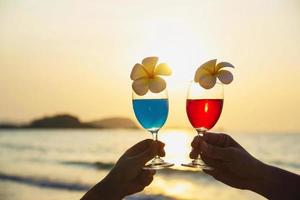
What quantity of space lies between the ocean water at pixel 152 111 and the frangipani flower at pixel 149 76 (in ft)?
0.20

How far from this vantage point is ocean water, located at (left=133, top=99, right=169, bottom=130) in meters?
1.64

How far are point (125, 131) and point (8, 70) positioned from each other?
8.90 ft

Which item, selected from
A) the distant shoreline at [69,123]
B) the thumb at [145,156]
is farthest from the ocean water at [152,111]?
the distant shoreline at [69,123]

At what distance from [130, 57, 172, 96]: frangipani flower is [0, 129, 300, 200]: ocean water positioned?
13.5 ft

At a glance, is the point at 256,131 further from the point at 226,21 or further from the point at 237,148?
the point at 237,148

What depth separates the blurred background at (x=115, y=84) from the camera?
6.16 metres

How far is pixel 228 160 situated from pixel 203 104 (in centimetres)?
21

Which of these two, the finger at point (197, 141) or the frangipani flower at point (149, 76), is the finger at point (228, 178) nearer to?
the finger at point (197, 141)

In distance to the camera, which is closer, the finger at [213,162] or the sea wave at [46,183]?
the finger at [213,162]

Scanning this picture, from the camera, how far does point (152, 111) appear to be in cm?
165

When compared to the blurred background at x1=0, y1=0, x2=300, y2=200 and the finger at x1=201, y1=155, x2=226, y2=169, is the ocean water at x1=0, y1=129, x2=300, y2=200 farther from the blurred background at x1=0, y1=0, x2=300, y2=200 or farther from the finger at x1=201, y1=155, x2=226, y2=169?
the finger at x1=201, y1=155, x2=226, y2=169

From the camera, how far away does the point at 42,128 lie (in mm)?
10078

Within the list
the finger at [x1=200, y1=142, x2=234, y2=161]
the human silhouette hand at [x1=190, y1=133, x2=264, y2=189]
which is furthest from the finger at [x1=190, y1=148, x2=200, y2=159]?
the finger at [x1=200, y1=142, x2=234, y2=161]

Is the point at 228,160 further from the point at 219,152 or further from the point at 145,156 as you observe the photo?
the point at 145,156
